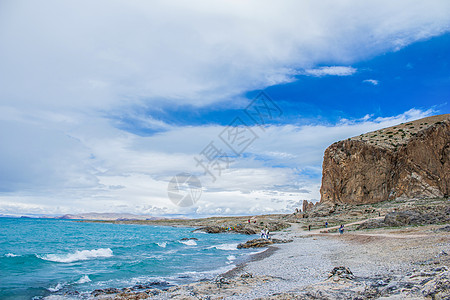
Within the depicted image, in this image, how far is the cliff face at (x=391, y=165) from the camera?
5653 centimetres

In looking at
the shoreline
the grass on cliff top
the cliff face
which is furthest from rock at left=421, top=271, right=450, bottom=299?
the grass on cliff top

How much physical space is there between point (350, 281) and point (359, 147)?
212 ft

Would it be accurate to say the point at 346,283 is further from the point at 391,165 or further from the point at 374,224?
the point at 391,165

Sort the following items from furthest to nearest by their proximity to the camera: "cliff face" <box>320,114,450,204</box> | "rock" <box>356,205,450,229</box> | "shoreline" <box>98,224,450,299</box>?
"cliff face" <box>320,114,450,204</box>, "rock" <box>356,205,450,229</box>, "shoreline" <box>98,224,450,299</box>

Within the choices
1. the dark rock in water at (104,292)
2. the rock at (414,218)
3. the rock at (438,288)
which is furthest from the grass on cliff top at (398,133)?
the dark rock in water at (104,292)

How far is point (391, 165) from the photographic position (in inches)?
2463

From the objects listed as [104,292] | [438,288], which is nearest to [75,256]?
[104,292]

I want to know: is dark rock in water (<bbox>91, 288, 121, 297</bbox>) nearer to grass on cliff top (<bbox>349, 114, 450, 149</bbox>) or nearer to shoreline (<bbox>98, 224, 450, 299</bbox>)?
shoreline (<bbox>98, 224, 450, 299</bbox>)

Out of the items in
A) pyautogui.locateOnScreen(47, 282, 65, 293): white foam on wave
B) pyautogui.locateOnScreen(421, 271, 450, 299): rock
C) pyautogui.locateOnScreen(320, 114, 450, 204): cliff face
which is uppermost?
pyautogui.locateOnScreen(320, 114, 450, 204): cliff face

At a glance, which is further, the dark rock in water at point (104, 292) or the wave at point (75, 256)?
the wave at point (75, 256)

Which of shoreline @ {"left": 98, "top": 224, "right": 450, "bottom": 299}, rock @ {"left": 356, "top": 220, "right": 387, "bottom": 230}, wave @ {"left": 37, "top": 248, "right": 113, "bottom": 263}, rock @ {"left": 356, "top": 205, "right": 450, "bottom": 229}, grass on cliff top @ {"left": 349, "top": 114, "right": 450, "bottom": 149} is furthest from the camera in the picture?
grass on cliff top @ {"left": 349, "top": 114, "right": 450, "bottom": 149}

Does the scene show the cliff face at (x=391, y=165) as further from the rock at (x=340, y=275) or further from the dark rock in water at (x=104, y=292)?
the dark rock in water at (x=104, y=292)

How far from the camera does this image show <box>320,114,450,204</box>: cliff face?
56531 mm

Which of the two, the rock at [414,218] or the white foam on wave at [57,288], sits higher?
the rock at [414,218]
